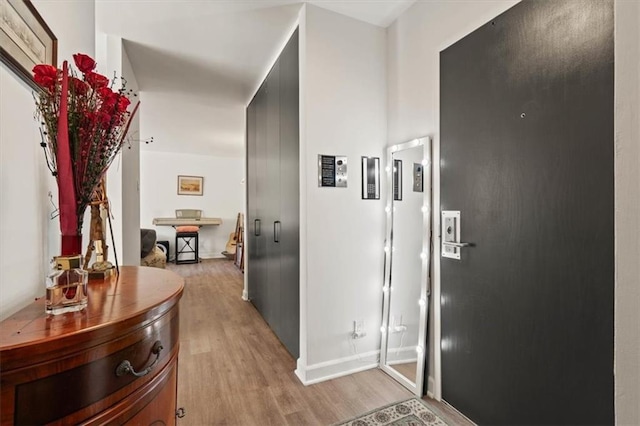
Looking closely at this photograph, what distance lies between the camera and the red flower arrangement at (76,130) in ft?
2.60

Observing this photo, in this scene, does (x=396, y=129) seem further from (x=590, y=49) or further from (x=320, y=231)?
(x=590, y=49)

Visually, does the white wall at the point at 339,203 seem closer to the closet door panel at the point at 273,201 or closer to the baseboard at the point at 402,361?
the baseboard at the point at 402,361

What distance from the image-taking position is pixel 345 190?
7.40 feet

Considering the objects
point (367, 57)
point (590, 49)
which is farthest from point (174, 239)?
point (590, 49)

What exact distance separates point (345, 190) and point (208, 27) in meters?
1.75

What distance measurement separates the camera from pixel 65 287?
75 centimetres

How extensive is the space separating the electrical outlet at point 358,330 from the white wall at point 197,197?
625 centimetres

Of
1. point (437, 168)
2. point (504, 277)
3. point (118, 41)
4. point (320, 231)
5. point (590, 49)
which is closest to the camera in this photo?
point (590, 49)

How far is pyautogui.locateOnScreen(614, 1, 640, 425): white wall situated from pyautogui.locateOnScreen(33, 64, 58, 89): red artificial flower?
1.30m

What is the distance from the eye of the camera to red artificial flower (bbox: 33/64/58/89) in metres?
0.81

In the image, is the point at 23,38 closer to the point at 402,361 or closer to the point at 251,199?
the point at 402,361

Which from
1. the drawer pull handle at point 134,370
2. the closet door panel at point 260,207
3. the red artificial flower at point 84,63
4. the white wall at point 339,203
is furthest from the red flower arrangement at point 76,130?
the closet door panel at point 260,207

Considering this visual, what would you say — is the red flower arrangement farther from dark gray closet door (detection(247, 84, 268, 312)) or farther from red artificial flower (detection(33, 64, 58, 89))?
dark gray closet door (detection(247, 84, 268, 312))

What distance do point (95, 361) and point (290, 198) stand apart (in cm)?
189
